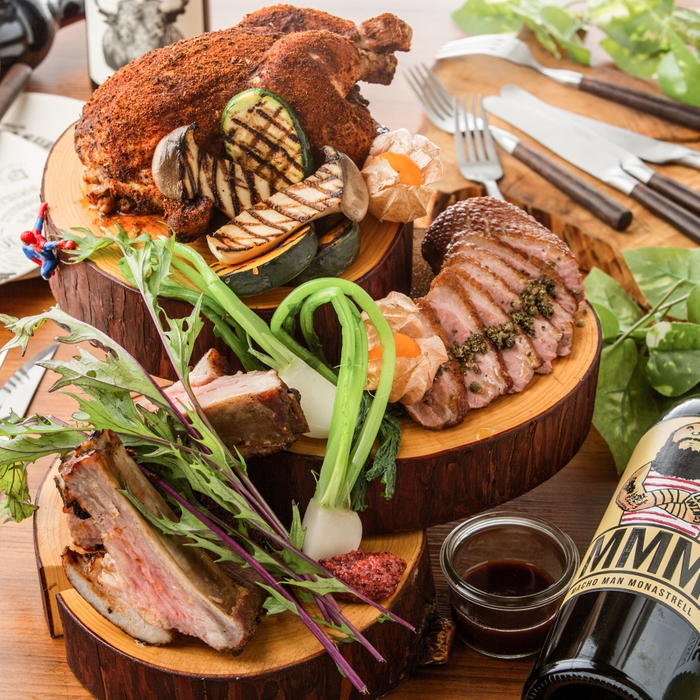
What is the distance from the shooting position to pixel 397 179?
5.61 feet

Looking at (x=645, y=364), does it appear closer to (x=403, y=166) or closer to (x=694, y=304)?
(x=694, y=304)

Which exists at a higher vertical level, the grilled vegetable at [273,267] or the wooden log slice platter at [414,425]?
the grilled vegetable at [273,267]

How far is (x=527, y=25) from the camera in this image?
330 cm

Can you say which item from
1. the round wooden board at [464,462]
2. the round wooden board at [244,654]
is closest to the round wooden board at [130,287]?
the round wooden board at [464,462]

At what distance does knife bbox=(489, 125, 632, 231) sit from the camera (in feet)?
7.80

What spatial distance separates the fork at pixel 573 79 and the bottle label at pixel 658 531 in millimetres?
1640

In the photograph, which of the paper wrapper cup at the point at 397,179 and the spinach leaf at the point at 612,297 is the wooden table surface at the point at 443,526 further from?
the paper wrapper cup at the point at 397,179

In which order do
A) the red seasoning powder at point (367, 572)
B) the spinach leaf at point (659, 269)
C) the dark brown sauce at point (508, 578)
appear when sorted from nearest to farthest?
the red seasoning powder at point (367, 572) → the dark brown sauce at point (508, 578) → the spinach leaf at point (659, 269)

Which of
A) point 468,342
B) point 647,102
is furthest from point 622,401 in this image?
point 647,102

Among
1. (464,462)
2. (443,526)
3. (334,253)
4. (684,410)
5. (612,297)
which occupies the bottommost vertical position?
(443,526)

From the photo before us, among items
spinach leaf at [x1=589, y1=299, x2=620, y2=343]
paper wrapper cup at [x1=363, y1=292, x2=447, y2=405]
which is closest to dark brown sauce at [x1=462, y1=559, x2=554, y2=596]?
paper wrapper cup at [x1=363, y1=292, x2=447, y2=405]

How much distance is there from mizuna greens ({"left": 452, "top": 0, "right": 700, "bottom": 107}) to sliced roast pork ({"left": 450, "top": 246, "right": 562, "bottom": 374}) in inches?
60.0

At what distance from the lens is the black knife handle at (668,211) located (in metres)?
2.34

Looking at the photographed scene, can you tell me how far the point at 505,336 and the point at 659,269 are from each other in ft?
2.43
